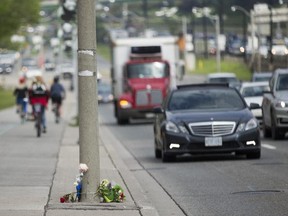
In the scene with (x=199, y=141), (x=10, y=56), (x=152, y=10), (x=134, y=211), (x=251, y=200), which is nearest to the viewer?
(x=134, y=211)

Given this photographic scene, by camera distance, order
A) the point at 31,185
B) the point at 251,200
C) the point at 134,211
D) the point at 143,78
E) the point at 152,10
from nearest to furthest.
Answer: the point at 134,211
the point at 251,200
the point at 31,185
the point at 143,78
the point at 152,10

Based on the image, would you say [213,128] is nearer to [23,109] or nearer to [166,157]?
[166,157]

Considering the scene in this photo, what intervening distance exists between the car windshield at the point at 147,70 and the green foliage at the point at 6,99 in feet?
75.7

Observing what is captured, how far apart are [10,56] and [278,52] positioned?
6845 cm

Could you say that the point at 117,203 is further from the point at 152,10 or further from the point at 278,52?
the point at 152,10

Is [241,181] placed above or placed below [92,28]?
below

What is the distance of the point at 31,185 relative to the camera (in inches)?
691

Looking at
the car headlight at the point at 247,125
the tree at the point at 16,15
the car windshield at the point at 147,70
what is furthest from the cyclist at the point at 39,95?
the tree at the point at 16,15

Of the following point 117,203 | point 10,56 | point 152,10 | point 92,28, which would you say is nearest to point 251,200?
point 117,203

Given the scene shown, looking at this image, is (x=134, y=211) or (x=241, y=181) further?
(x=241, y=181)

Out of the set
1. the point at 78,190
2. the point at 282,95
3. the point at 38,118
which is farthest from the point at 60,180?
the point at 38,118

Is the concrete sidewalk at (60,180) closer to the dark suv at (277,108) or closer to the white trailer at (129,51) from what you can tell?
the dark suv at (277,108)

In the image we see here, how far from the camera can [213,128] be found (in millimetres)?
22812

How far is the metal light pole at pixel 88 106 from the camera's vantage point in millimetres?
14742
